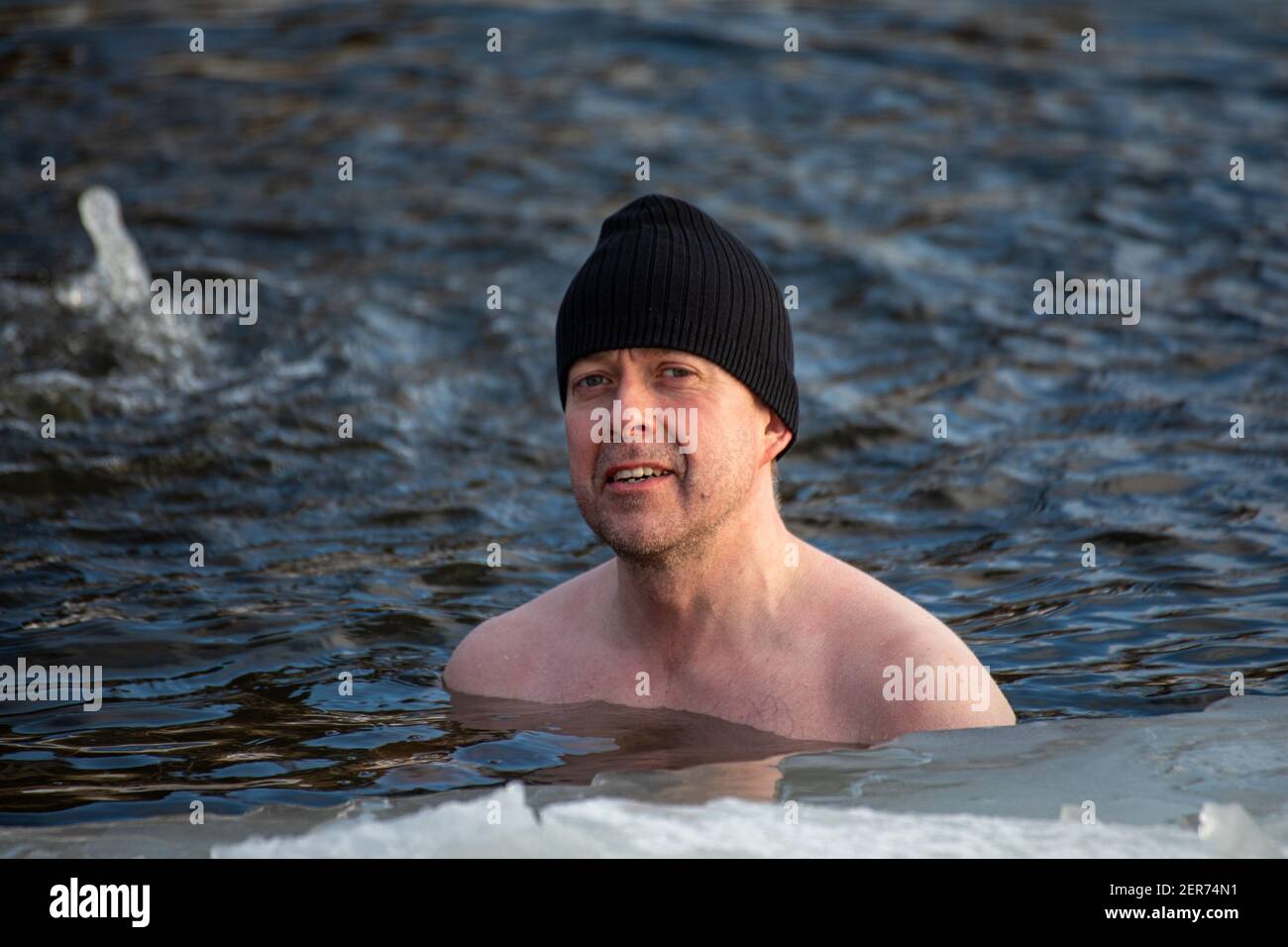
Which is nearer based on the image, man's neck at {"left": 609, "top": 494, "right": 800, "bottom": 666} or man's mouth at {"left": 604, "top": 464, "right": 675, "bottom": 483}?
man's mouth at {"left": 604, "top": 464, "right": 675, "bottom": 483}

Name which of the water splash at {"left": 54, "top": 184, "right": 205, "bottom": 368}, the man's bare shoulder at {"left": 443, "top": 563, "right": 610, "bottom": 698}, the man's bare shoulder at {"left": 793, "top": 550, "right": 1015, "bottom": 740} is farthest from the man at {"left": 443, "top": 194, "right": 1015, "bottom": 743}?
the water splash at {"left": 54, "top": 184, "right": 205, "bottom": 368}

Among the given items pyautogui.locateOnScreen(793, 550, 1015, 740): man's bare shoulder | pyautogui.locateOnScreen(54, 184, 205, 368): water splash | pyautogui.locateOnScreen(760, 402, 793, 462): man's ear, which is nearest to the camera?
pyautogui.locateOnScreen(793, 550, 1015, 740): man's bare shoulder

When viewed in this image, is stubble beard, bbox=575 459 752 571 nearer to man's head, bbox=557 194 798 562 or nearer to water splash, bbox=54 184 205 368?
man's head, bbox=557 194 798 562

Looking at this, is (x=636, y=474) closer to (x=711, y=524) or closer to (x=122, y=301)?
(x=711, y=524)

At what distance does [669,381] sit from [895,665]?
3.30 ft

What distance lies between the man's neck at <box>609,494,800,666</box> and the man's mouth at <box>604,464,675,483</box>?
26cm

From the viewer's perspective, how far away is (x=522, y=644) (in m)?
5.82

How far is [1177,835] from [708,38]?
1357 cm

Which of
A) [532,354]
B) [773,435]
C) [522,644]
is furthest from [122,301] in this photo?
[773,435]

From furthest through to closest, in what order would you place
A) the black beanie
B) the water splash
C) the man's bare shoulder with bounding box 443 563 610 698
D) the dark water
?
1. the water splash
2. the dark water
3. the man's bare shoulder with bounding box 443 563 610 698
4. the black beanie

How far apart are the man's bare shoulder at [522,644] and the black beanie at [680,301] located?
0.74m

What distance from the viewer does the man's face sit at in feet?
16.2

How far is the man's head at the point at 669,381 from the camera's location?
4949 mm

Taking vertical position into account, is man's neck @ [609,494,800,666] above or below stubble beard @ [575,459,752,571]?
below
